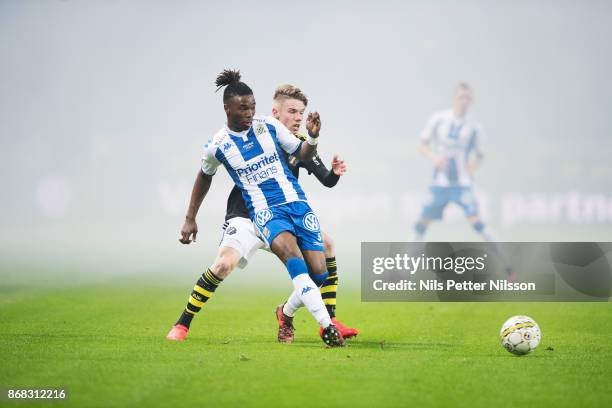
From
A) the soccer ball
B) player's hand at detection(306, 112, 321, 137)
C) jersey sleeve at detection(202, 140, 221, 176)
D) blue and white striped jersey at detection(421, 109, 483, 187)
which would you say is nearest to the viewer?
the soccer ball

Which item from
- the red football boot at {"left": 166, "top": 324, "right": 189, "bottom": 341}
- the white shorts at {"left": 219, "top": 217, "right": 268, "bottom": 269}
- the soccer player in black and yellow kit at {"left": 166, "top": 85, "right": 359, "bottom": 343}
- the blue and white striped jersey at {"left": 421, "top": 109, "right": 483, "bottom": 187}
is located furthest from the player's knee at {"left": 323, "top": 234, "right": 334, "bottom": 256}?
the blue and white striped jersey at {"left": 421, "top": 109, "right": 483, "bottom": 187}

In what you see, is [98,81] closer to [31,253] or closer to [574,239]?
[31,253]

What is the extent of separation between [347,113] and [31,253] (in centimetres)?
993

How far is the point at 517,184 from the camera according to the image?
27.9 meters

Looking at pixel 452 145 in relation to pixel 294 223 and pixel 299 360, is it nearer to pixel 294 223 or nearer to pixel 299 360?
pixel 294 223

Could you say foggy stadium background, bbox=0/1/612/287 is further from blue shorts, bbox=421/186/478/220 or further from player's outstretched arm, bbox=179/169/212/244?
player's outstretched arm, bbox=179/169/212/244

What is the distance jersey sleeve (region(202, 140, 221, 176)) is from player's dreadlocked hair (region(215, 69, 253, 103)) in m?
0.50

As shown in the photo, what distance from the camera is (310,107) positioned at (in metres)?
26.6

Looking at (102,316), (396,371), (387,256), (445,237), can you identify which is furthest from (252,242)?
(445,237)

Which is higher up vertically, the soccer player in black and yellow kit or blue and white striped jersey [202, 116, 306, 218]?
blue and white striped jersey [202, 116, 306, 218]

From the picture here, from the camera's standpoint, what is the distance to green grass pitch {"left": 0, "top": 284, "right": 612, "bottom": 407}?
21.1ft

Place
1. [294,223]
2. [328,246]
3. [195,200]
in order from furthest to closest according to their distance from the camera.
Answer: [328,246] < [195,200] < [294,223]

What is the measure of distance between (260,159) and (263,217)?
605 millimetres

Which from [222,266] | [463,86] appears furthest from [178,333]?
[463,86]
